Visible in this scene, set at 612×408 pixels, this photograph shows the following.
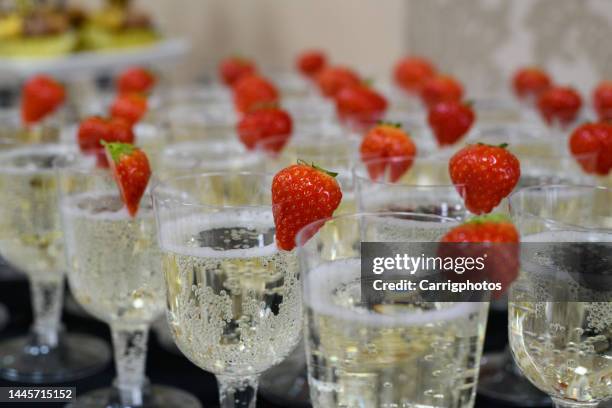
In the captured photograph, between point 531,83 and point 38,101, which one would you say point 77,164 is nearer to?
point 38,101

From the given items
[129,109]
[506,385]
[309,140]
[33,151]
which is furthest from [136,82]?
[506,385]

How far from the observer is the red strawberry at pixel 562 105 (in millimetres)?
1604

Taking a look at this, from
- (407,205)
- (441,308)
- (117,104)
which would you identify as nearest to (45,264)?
(117,104)

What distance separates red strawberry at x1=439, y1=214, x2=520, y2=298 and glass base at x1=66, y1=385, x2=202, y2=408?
612 millimetres

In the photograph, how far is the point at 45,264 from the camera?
1.38 m

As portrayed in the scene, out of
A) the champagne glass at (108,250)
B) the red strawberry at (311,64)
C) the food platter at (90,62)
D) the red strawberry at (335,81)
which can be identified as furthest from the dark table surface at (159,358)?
the food platter at (90,62)

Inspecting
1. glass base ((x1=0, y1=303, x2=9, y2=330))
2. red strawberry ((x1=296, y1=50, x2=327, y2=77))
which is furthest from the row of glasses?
red strawberry ((x1=296, y1=50, x2=327, y2=77))

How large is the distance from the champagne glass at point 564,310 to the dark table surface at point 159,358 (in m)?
0.40

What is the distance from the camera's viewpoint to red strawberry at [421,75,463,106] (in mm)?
1767

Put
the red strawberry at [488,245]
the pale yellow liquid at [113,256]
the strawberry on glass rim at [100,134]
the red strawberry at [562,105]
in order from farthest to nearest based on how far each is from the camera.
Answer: the red strawberry at [562,105], the strawberry on glass rim at [100,134], the pale yellow liquid at [113,256], the red strawberry at [488,245]

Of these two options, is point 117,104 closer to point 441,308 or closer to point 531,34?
point 441,308

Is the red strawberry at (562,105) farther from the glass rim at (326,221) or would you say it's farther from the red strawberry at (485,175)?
the glass rim at (326,221)

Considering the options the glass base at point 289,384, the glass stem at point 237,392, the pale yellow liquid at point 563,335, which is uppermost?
the pale yellow liquid at point 563,335

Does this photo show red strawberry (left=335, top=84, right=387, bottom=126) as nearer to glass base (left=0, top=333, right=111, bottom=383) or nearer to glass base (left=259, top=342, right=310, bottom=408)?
glass base (left=259, top=342, right=310, bottom=408)
